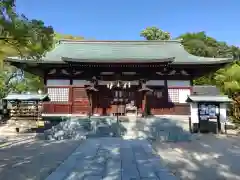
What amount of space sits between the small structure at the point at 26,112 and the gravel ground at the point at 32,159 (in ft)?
11.0

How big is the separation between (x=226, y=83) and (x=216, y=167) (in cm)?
1261

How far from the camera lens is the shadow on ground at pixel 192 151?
6.59 m

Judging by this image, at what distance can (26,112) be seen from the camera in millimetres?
14766

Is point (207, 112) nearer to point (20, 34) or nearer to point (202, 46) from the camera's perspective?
point (20, 34)

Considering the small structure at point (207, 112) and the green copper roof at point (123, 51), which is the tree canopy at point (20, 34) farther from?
the green copper roof at point (123, 51)

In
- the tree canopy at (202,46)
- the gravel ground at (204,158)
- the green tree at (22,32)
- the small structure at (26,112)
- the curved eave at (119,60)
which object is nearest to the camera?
the green tree at (22,32)

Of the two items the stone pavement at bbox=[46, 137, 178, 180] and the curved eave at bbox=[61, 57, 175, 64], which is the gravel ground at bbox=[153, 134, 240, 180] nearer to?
the stone pavement at bbox=[46, 137, 178, 180]

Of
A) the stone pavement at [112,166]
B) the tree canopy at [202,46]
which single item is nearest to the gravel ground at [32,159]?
the stone pavement at [112,166]

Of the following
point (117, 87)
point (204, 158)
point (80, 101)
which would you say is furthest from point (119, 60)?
point (204, 158)

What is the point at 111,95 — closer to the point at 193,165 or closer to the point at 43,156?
the point at 43,156

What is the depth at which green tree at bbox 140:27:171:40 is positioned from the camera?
58.5m

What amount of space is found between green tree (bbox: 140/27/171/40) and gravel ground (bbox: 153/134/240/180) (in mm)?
48066

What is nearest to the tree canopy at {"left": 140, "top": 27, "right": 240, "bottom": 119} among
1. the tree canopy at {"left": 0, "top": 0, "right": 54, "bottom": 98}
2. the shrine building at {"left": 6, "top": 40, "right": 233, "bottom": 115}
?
the shrine building at {"left": 6, "top": 40, "right": 233, "bottom": 115}

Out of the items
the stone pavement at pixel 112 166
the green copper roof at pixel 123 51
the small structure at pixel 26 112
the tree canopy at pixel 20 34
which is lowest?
the stone pavement at pixel 112 166
